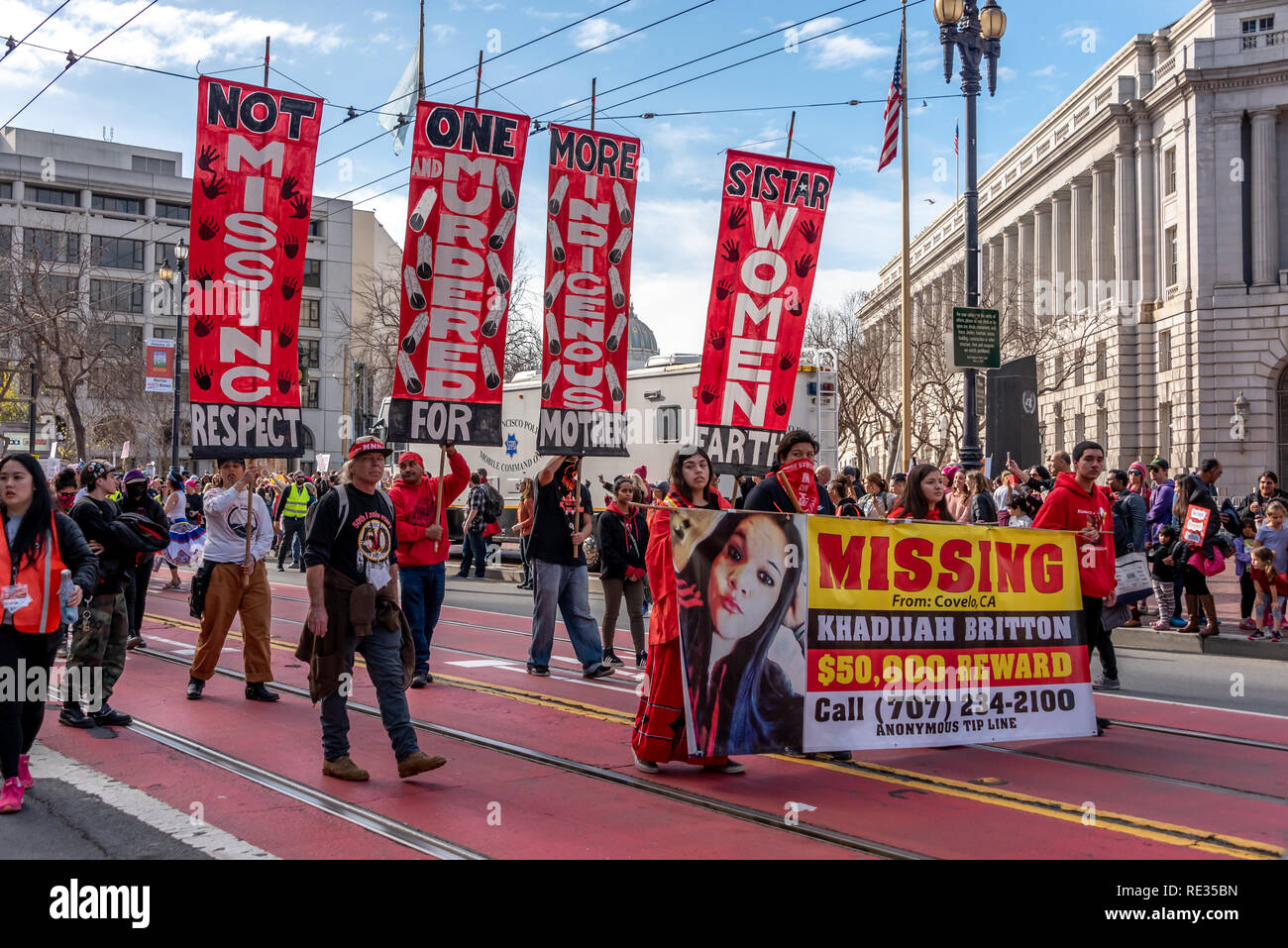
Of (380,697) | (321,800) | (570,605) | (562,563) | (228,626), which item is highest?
(562,563)

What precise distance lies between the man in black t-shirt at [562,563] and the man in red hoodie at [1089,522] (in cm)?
399

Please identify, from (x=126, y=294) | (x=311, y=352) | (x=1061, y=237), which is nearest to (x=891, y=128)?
(x=1061, y=237)

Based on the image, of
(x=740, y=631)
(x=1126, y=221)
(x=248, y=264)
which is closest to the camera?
(x=740, y=631)

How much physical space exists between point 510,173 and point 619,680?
503 centimetres

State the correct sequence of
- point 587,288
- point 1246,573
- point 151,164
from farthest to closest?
point 151,164, point 1246,573, point 587,288

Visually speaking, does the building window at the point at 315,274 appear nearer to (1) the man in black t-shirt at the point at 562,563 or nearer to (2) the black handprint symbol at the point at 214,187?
(2) the black handprint symbol at the point at 214,187

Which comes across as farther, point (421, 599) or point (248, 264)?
point (248, 264)

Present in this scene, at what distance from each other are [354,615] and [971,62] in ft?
44.8

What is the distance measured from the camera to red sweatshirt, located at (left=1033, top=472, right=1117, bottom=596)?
26.9 feet

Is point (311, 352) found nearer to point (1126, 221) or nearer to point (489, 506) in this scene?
point (1126, 221)

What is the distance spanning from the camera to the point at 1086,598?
27.7 feet

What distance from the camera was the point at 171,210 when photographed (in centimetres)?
8319
